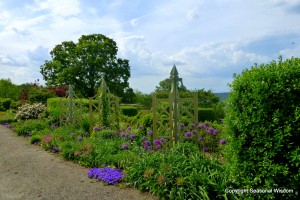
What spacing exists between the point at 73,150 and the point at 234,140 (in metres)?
4.98

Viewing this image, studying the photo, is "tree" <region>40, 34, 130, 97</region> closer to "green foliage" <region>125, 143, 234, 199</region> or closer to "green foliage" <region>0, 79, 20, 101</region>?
"green foliage" <region>0, 79, 20, 101</region>

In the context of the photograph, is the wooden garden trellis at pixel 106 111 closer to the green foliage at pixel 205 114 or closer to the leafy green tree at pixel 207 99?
the green foliage at pixel 205 114

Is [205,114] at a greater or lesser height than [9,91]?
lesser

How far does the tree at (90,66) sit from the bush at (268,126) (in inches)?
1087

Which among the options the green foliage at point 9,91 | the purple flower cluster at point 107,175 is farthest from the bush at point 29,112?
the green foliage at point 9,91

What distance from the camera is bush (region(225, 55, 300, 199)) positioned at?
13.2 ft

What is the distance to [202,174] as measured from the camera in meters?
5.14

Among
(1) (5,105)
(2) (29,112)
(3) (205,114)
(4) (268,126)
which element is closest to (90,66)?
(1) (5,105)

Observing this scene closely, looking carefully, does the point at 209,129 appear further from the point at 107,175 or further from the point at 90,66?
the point at 90,66

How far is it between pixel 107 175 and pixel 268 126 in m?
3.40

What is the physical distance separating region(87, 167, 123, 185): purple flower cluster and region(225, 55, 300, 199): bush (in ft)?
8.24

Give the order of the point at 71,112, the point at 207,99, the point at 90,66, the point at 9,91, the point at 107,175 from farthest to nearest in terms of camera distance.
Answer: the point at 9,91
the point at 90,66
the point at 207,99
the point at 71,112
the point at 107,175

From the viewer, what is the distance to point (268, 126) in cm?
416

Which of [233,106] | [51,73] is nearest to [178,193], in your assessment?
[233,106]
